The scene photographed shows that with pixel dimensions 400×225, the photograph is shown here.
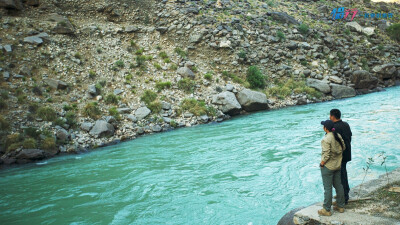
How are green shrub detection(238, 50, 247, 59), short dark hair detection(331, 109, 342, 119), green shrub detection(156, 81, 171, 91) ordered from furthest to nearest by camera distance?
green shrub detection(238, 50, 247, 59) < green shrub detection(156, 81, 171, 91) < short dark hair detection(331, 109, 342, 119)

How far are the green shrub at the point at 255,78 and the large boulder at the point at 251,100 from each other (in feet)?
9.08

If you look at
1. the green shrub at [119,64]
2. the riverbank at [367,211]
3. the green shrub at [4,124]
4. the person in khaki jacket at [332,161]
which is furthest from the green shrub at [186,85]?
the person in khaki jacket at [332,161]

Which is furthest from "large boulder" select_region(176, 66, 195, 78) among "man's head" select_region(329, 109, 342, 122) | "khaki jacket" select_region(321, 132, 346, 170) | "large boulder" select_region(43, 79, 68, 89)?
"khaki jacket" select_region(321, 132, 346, 170)

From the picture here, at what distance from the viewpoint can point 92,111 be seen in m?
15.4

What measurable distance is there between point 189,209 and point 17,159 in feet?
30.5

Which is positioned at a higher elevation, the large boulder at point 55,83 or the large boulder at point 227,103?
the large boulder at point 55,83

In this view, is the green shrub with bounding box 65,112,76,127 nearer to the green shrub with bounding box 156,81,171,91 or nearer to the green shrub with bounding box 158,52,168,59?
the green shrub with bounding box 156,81,171,91

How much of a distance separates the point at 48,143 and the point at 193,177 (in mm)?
8179

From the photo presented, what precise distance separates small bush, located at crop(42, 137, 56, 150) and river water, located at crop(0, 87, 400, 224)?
3.41ft

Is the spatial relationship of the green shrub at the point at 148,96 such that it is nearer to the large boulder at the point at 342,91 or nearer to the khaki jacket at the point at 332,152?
the khaki jacket at the point at 332,152

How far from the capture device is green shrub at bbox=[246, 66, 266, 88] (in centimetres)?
2155

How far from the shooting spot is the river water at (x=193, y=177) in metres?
6.12

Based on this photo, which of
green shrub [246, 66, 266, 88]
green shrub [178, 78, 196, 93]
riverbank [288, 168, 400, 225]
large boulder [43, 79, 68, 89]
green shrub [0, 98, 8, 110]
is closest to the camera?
riverbank [288, 168, 400, 225]

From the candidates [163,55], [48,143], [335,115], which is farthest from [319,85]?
[48,143]
